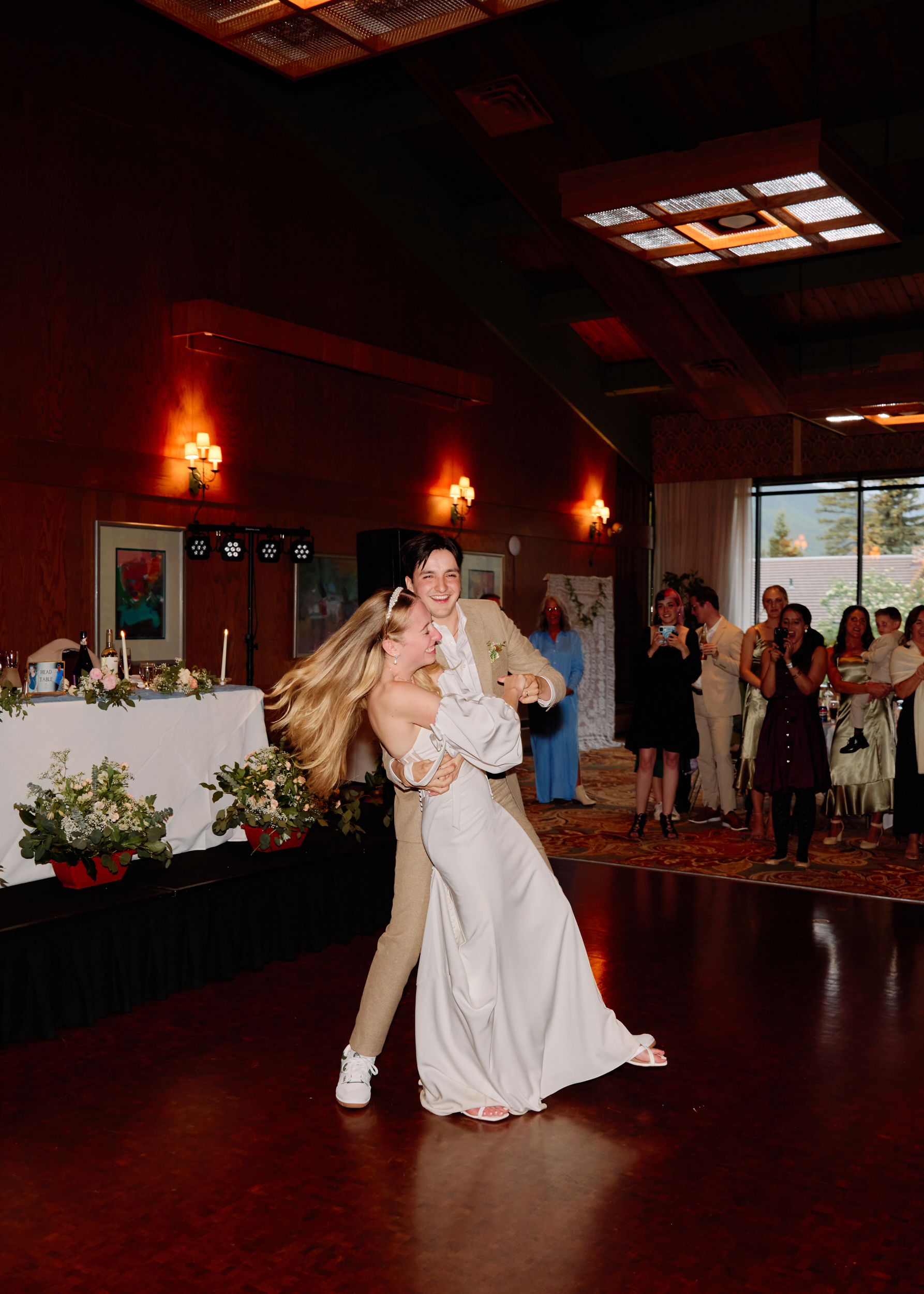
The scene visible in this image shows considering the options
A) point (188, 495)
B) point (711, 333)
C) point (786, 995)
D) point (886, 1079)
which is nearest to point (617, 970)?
point (786, 995)

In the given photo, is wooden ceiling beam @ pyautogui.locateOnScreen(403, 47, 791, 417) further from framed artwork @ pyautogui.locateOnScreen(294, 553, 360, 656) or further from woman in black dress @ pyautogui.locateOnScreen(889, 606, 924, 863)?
woman in black dress @ pyautogui.locateOnScreen(889, 606, 924, 863)

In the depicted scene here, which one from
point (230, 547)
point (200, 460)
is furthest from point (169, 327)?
point (230, 547)

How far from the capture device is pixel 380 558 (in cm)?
632

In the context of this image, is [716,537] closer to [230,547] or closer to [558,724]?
[558,724]

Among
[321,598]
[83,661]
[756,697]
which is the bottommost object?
[756,697]

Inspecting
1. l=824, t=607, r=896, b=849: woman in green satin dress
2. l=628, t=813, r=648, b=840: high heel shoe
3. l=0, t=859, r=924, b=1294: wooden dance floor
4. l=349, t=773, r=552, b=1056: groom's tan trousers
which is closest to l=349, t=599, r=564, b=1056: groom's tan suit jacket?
l=349, t=773, r=552, b=1056: groom's tan trousers

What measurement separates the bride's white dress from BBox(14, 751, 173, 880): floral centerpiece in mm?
1519

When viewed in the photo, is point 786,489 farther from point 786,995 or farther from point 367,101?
point 786,995

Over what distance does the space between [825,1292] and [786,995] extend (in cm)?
200

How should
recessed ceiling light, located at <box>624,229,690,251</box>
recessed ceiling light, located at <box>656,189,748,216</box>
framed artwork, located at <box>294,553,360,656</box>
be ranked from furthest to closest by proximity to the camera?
framed artwork, located at <box>294,553,360,656</box>, recessed ceiling light, located at <box>624,229,690,251</box>, recessed ceiling light, located at <box>656,189,748,216</box>

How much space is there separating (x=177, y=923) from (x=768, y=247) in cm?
520

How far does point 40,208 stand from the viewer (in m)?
7.16

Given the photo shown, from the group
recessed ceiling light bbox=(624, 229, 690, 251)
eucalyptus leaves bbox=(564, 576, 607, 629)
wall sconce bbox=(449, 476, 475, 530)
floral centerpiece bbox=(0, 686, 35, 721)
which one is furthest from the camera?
eucalyptus leaves bbox=(564, 576, 607, 629)

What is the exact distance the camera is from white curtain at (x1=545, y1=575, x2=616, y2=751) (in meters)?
13.0
